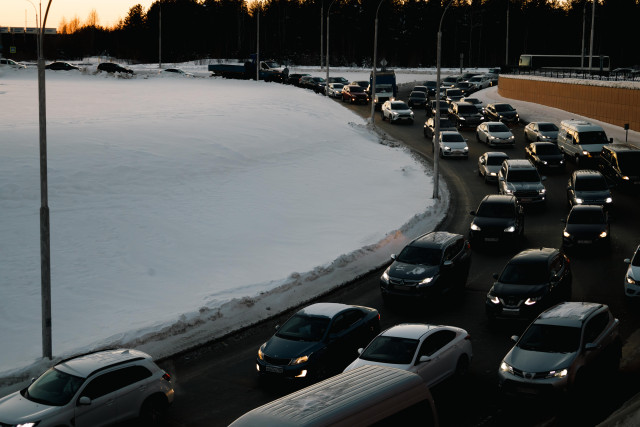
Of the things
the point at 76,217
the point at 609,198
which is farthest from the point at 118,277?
the point at 609,198

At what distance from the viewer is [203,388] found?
1605cm

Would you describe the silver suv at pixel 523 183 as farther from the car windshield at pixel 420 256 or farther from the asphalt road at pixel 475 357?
the car windshield at pixel 420 256

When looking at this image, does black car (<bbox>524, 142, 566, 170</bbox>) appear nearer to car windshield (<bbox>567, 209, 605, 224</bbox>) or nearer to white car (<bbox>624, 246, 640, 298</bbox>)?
car windshield (<bbox>567, 209, 605, 224</bbox>)

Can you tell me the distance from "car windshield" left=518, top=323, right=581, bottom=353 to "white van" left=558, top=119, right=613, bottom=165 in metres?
26.7

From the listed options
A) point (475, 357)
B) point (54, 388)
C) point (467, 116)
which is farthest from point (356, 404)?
point (467, 116)

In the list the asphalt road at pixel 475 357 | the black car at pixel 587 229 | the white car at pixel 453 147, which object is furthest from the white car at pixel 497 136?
the black car at pixel 587 229

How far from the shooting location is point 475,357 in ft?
56.6

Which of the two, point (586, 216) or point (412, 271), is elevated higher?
point (586, 216)

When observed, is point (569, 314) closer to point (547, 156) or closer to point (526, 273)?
point (526, 273)

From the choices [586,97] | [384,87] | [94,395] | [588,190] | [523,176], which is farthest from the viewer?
[384,87]

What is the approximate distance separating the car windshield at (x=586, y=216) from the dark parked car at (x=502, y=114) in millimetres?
31132

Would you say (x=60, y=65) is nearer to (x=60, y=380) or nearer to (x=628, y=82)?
(x=628, y=82)

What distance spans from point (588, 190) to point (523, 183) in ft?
8.89

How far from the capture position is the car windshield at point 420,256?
856 inches
